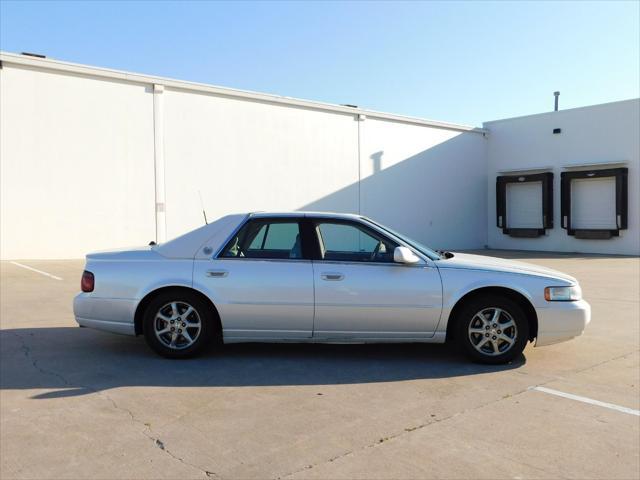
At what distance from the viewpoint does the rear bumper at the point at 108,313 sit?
562cm

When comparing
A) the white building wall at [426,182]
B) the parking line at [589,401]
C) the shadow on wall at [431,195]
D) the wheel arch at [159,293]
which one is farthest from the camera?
the white building wall at [426,182]

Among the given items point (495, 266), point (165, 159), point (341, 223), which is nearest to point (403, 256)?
point (341, 223)

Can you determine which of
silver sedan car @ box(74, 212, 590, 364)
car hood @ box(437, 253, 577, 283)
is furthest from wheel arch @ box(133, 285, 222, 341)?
car hood @ box(437, 253, 577, 283)

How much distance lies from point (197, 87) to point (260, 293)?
1591 cm

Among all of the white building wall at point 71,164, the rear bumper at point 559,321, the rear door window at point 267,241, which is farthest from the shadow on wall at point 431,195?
the rear bumper at point 559,321

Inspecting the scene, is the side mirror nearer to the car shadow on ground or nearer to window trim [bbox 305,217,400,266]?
window trim [bbox 305,217,400,266]

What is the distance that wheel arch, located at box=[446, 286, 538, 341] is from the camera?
553 cm

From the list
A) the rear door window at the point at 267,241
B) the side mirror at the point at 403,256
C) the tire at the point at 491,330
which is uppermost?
the rear door window at the point at 267,241

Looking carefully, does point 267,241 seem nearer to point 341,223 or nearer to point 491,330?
point 341,223

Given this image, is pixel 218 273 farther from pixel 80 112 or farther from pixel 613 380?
pixel 80 112

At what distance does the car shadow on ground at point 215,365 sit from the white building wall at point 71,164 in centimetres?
1174

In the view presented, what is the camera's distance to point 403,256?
5.39 meters

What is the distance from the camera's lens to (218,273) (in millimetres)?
5570

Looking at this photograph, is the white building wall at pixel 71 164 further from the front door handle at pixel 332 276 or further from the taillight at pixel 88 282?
the front door handle at pixel 332 276
